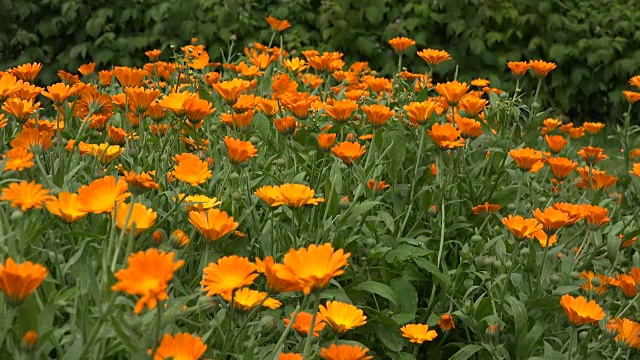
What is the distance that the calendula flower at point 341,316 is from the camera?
1341 millimetres

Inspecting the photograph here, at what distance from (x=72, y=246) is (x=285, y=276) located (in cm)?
56

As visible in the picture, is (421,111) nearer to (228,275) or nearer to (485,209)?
(485,209)

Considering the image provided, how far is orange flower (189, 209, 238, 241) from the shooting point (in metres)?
1.39

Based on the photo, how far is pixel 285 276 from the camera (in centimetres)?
112

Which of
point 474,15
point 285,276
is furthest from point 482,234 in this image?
point 474,15

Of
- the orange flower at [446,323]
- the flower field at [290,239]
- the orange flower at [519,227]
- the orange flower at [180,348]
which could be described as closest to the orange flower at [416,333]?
the flower field at [290,239]

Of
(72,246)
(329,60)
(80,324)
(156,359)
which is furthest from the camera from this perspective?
(329,60)

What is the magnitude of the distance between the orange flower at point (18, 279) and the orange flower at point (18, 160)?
21.4 inches

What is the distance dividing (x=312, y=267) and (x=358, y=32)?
430cm

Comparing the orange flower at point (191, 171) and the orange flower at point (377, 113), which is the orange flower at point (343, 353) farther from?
the orange flower at point (377, 113)

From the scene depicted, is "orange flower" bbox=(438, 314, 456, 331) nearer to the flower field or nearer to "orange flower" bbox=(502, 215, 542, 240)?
the flower field

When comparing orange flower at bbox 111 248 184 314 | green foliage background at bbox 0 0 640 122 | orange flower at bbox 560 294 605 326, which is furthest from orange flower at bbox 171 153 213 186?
green foliage background at bbox 0 0 640 122

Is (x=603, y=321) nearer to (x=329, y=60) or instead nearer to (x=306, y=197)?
(x=306, y=197)

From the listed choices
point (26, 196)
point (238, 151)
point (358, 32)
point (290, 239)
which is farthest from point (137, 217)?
point (358, 32)
